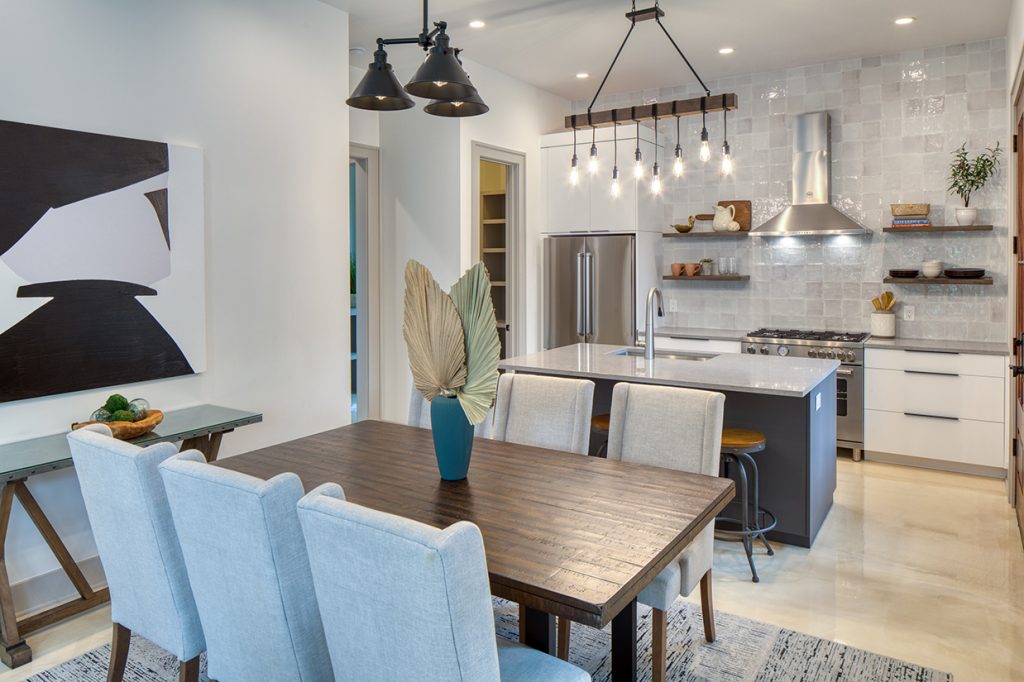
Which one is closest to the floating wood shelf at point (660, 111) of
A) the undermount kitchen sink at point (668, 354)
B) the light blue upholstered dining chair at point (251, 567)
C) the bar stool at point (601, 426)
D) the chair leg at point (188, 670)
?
the undermount kitchen sink at point (668, 354)

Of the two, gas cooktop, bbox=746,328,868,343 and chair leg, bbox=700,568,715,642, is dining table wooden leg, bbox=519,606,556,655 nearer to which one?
chair leg, bbox=700,568,715,642

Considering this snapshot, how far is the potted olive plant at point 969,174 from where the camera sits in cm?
489

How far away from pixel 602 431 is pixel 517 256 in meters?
2.60

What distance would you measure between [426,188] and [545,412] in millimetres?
2963

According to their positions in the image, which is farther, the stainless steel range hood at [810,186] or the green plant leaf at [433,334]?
the stainless steel range hood at [810,186]

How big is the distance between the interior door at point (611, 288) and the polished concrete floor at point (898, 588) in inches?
86.0

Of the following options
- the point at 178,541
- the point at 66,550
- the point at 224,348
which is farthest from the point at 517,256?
the point at 178,541

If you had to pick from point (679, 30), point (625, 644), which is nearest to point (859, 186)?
point (679, 30)

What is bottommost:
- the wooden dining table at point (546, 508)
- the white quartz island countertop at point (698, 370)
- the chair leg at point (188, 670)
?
the chair leg at point (188, 670)

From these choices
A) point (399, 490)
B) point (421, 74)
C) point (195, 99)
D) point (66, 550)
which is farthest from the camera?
point (195, 99)

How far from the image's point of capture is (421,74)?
8.18 ft

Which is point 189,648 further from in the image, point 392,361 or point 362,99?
point 392,361

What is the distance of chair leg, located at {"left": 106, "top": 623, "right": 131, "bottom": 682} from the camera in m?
2.18

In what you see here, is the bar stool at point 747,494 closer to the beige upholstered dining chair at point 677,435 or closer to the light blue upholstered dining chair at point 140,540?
the beige upholstered dining chair at point 677,435
